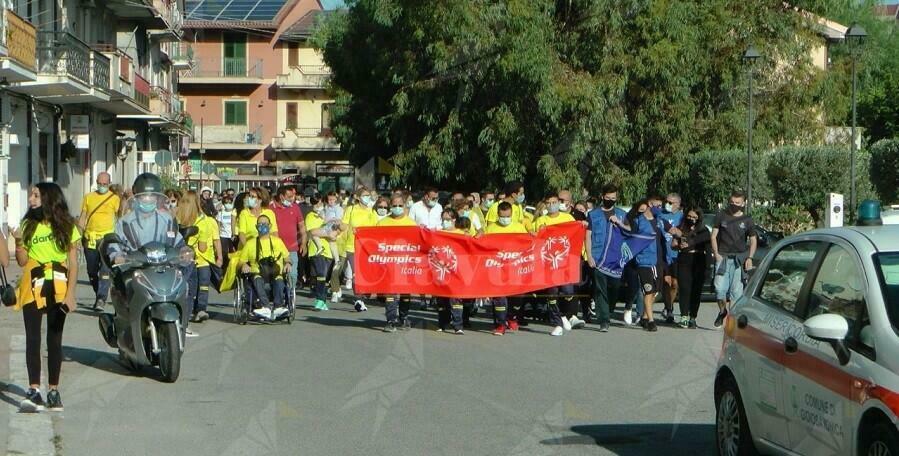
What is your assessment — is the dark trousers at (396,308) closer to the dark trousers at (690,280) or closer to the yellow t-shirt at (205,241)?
the yellow t-shirt at (205,241)

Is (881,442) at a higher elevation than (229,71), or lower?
lower

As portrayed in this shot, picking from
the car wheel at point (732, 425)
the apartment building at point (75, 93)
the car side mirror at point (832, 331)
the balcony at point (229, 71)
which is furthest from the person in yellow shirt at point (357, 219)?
the balcony at point (229, 71)

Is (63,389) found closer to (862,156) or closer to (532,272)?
(532,272)

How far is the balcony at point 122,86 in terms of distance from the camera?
3812cm

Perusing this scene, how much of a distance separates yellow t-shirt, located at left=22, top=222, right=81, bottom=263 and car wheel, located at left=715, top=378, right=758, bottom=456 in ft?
16.9

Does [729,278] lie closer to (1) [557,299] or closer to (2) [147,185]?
(1) [557,299]

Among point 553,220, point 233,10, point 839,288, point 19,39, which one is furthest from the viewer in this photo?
point 233,10

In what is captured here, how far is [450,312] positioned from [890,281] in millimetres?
10965

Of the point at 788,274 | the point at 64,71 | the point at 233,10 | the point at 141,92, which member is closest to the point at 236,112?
the point at 233,10

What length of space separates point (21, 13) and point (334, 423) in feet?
79.4

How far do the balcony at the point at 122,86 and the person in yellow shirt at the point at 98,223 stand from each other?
18635mm

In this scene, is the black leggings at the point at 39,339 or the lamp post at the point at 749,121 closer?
the black leggings at the point at 39,339

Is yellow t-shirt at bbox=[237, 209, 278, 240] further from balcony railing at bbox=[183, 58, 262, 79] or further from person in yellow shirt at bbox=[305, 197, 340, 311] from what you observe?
balcony railing at bbox=[183, 58, 262, 79]

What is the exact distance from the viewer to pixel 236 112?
80.7 metres
